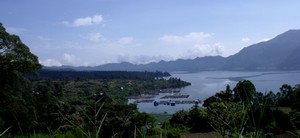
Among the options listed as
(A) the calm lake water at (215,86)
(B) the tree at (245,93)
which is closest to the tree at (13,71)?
(B) the tree at (245,93)

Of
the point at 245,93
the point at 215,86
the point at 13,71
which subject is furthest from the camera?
the point at 215,86

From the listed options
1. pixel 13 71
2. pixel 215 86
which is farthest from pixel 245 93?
pixel 215 86

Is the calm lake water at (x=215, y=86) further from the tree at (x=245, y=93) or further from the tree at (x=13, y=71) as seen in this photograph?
the tree at (x=13, y=71)

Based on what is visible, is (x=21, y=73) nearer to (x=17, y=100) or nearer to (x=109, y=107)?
(x=17, y=100)

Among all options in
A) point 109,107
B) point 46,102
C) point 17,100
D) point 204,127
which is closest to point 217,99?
point 204,127

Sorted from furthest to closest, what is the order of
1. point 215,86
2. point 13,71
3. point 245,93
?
point 215,86
point 13,71
point 245,93

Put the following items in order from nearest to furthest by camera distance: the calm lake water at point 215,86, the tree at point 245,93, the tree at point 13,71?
1. the tree at point 245,93
2. the tree at point 13,71
3. the calm lake water at point 215,86

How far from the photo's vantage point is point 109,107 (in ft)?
38.5

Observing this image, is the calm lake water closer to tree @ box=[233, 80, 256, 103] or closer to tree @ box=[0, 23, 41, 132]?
tree @ box=[233, 80, 256, 103]

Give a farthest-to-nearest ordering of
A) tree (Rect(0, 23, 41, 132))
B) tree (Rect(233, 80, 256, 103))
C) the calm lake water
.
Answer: the calm lake water, tree (Rect(0, 23, 41, 132)), tree (Rect(233, 80, 256, 103))

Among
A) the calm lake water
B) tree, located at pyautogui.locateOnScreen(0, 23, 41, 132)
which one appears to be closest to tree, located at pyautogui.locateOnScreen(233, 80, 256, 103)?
the calm lake water

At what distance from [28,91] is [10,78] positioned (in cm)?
181

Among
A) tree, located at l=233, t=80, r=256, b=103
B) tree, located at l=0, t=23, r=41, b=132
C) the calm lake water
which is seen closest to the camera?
tree, located at l=233, t=80, r=256, b=103

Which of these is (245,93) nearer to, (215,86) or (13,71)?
(13,71)
